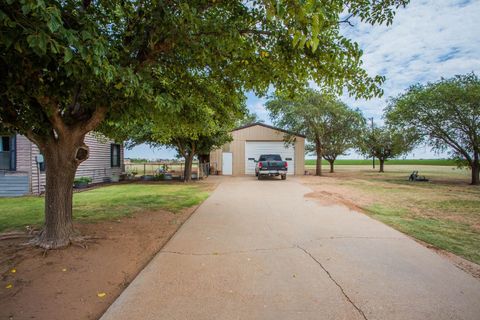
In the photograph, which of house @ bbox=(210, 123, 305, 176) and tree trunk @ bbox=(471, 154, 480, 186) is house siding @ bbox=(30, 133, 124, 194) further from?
tree trunk @ bbox=(471, 154, 480, 186)

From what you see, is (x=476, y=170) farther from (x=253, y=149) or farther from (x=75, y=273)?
(x=75, y=273)

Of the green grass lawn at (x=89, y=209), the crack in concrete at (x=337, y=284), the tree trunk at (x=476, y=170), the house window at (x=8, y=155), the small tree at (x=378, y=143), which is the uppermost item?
the small tree at (x=378, y=143)

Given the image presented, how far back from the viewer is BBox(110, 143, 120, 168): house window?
59.2 ft

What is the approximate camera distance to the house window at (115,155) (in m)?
18.0

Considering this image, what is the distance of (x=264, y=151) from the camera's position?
23594 mm

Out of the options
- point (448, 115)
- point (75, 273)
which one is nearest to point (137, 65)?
point (75, 273)

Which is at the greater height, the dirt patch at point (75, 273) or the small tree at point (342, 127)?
the small tree at point (342, 127)

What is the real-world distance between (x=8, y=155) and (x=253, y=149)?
16.8 metres

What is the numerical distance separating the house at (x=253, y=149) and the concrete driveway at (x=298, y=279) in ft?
58.9

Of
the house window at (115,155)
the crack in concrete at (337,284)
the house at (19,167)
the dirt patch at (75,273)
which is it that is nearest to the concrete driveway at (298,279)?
the crack in concrete at (337,284)

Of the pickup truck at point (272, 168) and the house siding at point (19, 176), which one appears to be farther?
the pickup truck at point (272, 168)

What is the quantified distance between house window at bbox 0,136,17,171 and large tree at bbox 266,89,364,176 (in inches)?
667

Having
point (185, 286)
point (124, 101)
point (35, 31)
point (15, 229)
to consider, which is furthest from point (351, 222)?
point (15, 229)

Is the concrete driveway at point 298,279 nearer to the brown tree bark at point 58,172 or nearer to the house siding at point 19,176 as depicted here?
the brown tree bark at point 58,172
